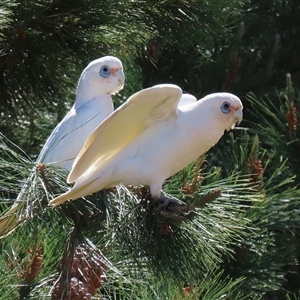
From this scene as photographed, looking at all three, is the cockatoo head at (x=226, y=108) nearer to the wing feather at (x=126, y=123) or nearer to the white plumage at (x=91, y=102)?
the wing feather at (x=126, y=123)

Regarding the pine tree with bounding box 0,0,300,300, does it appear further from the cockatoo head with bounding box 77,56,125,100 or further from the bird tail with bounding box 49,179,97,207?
the cockatoo head with bounding box 77,56,125,100

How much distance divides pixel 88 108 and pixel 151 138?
1.24 feet

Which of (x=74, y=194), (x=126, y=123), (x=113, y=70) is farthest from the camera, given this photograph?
(x=113, y=70)

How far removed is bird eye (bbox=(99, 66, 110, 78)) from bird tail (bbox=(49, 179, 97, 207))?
0.48 m

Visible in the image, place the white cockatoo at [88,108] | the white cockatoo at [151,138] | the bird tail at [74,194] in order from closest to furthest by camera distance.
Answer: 1. the bird tail at [74,194]
2. the white cockatoo at [151,138]
3. the white cockatoo at [88,108]

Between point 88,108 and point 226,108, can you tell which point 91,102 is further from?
point 226,108

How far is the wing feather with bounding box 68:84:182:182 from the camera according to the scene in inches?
54.1

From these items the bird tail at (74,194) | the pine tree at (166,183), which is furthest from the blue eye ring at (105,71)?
the bird tail at (74,194)

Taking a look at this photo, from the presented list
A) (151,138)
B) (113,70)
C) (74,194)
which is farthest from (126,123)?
(113,70)

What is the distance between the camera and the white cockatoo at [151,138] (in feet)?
4.55

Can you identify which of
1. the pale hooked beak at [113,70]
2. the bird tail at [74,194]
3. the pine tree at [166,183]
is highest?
the bird tail at [74,194]

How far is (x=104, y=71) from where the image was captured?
180cm

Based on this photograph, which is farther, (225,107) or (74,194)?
(225,107)

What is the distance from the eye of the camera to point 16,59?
201 centimetres
